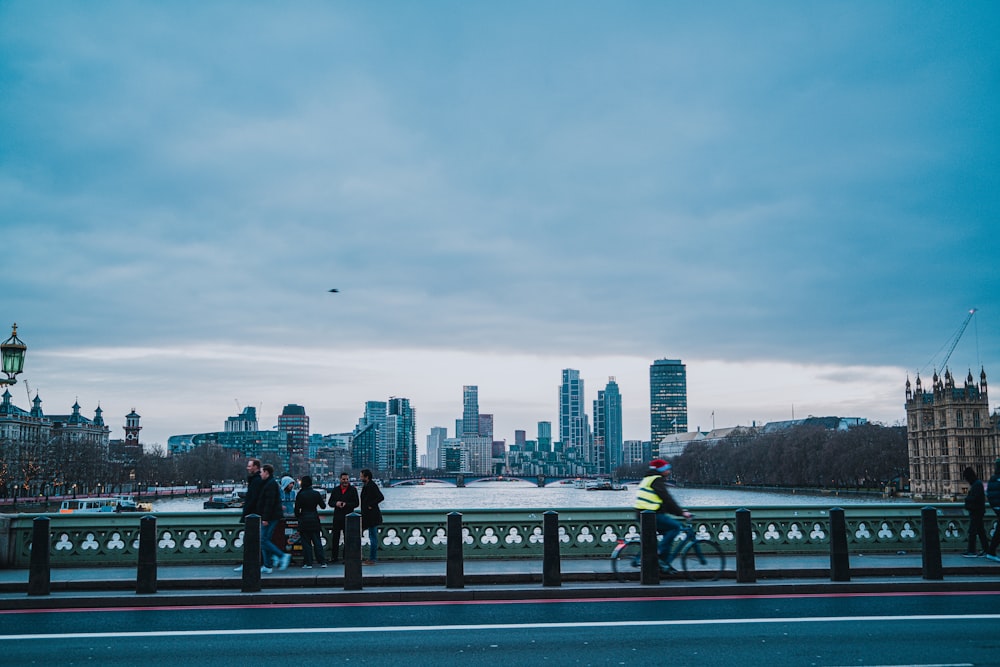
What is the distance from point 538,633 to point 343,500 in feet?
26.1

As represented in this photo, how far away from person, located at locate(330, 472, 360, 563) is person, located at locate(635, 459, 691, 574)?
6.39 m

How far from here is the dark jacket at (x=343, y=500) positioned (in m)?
18.7

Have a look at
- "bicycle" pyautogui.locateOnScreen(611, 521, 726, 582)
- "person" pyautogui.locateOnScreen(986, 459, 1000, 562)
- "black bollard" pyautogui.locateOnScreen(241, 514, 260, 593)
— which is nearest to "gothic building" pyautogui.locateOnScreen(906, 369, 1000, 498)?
"person" pyautogui.locateOnScreen(986, 459, 1000, 562)

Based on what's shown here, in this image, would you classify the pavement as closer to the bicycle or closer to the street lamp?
the bicycle

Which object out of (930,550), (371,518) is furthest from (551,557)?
(930,550)

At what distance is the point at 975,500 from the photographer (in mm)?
18250

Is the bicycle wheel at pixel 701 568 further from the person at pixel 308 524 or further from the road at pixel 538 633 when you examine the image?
the person at pixel 308 524

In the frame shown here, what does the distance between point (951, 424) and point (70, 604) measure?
16961cm

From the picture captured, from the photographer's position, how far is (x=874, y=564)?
17062 mm

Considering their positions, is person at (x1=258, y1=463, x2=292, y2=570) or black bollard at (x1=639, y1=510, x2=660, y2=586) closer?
black bollard at (x1=639, y1=510, x2=660, y2=586)

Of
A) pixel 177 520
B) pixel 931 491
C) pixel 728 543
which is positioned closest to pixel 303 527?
pixel 177 520

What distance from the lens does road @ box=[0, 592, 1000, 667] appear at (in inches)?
415

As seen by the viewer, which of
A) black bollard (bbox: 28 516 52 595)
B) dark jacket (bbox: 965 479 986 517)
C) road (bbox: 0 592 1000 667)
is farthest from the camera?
dark jacket (bbox: 965 479 986 517)

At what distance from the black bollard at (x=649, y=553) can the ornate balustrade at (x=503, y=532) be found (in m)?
2.87
